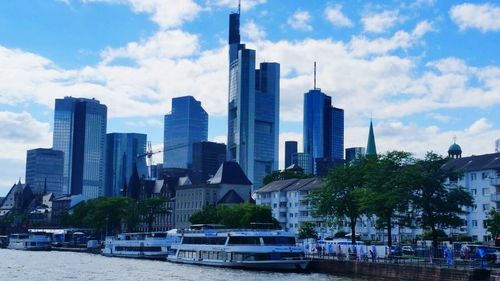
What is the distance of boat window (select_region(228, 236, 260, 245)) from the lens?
105m

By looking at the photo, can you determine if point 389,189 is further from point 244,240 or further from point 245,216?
point 245,216

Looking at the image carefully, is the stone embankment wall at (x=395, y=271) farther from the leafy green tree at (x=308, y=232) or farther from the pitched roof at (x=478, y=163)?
the leafy green tree at (x=308, y=232)

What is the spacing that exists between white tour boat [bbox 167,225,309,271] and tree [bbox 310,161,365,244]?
18776mm

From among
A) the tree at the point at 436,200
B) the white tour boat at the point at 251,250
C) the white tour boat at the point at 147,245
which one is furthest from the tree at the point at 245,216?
the tree at the point at 436,200

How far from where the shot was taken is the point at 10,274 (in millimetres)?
92812

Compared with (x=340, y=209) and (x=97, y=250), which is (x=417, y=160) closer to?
(x=340, y=209)

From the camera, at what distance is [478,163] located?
14012 cm

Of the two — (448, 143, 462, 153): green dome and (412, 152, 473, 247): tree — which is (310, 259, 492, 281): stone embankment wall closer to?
(412, 152, 473, 247): tree

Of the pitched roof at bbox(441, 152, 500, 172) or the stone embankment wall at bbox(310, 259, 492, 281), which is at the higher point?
the pitched roof at bbox(441, 152, 500, 172)

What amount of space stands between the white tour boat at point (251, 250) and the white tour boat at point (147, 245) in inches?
910

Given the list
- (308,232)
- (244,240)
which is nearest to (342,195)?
(244,240)

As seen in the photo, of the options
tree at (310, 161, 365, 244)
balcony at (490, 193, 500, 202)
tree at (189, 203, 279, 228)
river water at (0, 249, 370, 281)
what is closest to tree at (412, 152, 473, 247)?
river water at (0, 249, 370, 281)

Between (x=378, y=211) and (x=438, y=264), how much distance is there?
80.1 feet

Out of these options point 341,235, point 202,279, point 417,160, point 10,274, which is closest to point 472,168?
point 341,235
